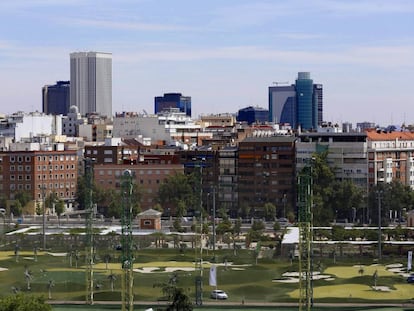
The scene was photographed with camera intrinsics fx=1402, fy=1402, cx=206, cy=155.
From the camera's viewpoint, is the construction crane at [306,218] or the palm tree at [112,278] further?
the palm tree at [112,278]

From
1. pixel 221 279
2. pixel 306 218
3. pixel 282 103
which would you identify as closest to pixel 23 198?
pixel 221 279

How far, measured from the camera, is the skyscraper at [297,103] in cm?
15712

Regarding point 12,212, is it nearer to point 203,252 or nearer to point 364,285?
point 203,252

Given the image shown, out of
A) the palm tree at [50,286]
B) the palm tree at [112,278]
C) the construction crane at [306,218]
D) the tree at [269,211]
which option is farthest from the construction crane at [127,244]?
the tree at [269,211]

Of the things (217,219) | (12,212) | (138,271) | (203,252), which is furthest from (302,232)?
(12,212)

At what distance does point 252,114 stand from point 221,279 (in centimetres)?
10560

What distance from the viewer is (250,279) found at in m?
46.5

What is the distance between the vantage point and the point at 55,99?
527 ft

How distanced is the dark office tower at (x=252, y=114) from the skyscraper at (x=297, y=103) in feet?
5.03

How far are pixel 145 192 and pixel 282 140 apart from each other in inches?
321

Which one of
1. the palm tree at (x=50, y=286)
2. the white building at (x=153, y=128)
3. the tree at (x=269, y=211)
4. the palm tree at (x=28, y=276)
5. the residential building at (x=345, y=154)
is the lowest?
the palm tree at (x=50, y=286)

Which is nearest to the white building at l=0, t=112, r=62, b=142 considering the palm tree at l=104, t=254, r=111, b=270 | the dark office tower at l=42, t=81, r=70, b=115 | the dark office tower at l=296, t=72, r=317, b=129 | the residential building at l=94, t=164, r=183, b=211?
the residential building at l=94, t=164, r=183, b=211

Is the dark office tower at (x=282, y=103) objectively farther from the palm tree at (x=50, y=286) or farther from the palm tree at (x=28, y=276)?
the palm tree at (x=50, y=286)

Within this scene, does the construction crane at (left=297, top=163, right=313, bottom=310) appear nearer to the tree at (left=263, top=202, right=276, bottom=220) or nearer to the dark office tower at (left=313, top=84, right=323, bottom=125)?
the tree at (left=263, top=202, right=276, bottom=220)
